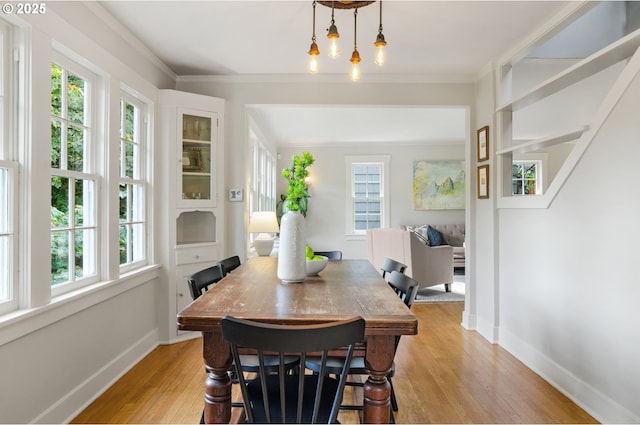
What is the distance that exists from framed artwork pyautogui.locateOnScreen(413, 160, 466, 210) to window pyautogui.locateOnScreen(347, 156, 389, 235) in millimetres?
734

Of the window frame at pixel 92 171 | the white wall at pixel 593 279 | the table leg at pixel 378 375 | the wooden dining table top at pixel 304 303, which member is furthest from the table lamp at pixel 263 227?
the white wall at pixel 593 279

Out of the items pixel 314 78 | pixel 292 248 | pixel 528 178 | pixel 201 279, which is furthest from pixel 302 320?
pixel 528 178

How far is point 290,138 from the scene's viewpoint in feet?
23.7

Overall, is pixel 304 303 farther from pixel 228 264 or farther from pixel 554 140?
pixel 554 140

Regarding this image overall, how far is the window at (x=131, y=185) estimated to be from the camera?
2.82 meters

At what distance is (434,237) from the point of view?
7047mm

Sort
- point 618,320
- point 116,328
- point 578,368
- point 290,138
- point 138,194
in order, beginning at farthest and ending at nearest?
point 290,138 < point 138,194 < point 116,328 < point 578,368 < point 618,320

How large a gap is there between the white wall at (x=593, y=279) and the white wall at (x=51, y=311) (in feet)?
9.99

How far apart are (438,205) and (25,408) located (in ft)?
23.5

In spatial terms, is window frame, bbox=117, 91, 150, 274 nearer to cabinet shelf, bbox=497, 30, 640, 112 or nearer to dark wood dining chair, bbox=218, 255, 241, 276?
dark wood dining chair, bbox=218, 255, 241, 276

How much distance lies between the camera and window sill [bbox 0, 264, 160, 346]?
66.4 inches

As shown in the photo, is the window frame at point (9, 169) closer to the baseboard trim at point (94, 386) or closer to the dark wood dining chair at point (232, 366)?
the baseboard trim at point (94, 386)

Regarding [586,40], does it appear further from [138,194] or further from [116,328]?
[116,328]

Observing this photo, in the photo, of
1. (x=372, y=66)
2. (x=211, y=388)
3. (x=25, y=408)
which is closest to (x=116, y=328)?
(x=25, y=408)
